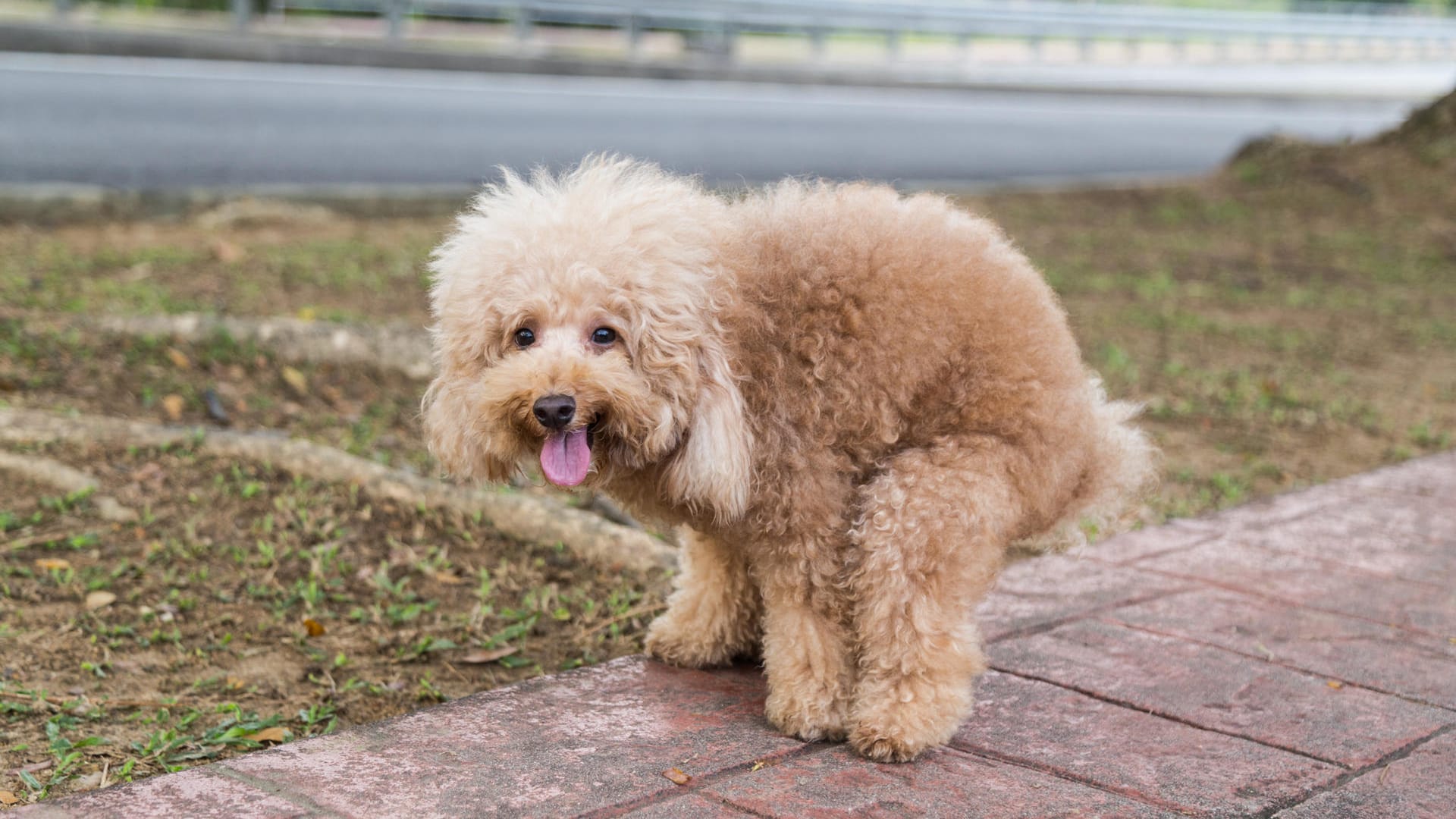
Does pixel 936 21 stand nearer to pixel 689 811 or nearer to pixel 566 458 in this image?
pixel 566 458

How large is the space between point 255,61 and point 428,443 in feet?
41.7

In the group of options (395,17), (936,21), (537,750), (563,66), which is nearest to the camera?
(537,750)

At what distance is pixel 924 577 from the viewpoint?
3104 mm

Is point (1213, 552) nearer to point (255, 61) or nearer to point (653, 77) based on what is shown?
point (255, 61)

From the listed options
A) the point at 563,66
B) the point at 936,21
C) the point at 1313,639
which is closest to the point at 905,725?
the point at 1313,639

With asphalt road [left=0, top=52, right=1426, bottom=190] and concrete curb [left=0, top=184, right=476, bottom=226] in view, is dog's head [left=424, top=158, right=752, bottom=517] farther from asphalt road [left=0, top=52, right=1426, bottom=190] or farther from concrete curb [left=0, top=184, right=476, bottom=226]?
asphalt road [left=0, top=52, right=1426, bottom=190]

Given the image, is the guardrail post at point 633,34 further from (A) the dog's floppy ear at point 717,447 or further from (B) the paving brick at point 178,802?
(B) the paving brick at point 178,802

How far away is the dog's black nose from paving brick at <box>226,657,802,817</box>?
671mm

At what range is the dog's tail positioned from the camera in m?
3.43

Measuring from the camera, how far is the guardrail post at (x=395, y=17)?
16500 millimetres

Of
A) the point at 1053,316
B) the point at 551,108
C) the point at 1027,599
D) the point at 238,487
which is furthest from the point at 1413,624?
the point at 551,108

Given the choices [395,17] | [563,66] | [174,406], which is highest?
[395,17]

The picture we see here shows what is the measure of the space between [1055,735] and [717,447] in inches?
39.1

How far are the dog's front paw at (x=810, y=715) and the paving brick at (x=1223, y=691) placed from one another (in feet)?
1.82
